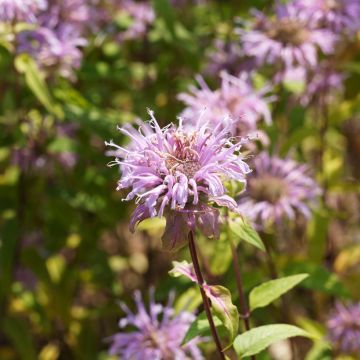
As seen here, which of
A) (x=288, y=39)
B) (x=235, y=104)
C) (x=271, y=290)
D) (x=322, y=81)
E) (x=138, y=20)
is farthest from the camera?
(x=138, y=20)

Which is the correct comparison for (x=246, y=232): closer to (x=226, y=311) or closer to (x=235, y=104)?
(x=226, y=311)

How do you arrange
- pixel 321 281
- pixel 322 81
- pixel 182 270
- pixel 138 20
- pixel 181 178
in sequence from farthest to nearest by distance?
1. pixel 138 20
2. pixel 322 81
3. pixel 321 281
4. pixel 182 270
5. pixel 181 178

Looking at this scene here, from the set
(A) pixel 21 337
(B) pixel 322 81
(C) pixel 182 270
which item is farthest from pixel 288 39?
(A) pixel 21 337

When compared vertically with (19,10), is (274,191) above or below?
below

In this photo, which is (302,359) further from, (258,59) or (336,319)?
(258,59)

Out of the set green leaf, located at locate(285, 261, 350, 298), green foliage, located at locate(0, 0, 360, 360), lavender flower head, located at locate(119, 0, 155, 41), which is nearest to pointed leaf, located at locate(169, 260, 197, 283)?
green foliage, located at locate(0, 0, 360, 360)

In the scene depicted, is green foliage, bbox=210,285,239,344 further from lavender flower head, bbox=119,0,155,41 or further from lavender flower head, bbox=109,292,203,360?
lavender flower head, bbox=119,0,155,41
